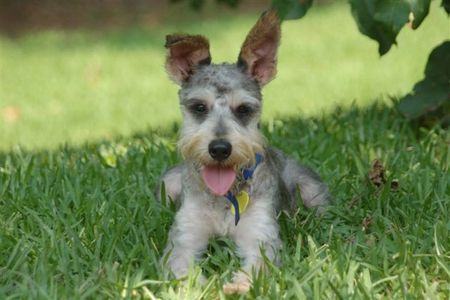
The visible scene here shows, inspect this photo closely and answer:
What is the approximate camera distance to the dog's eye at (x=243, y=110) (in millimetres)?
5035

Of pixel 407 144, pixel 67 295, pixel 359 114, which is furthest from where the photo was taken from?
pixel 359 114

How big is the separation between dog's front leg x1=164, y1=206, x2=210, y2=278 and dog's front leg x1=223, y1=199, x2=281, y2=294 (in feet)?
0.65

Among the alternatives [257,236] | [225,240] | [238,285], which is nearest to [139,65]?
[225,240]

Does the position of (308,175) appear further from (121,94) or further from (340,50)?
(340,50)

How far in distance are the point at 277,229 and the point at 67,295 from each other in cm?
134

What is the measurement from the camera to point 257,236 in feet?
16.5

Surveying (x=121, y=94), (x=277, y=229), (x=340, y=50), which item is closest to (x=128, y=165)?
(x=277, y=229)

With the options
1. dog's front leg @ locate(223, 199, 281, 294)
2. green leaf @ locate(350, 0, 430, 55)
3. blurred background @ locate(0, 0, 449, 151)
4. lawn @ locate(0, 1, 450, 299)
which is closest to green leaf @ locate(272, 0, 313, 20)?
green leaf @ locate(350, 0, 430, 55)

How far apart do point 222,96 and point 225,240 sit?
0.83 metres

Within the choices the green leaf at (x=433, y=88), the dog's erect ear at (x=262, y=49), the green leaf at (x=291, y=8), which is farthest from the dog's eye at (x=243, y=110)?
the green leaf at (x=433, y=88)

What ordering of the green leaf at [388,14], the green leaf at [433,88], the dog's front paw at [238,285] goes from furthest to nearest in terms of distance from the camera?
the green leaf at [433,88] → the green leaf at [388,14] → the dog's front paw at [238,285]

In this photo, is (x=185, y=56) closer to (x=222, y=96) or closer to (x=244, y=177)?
(x=222, y=96)

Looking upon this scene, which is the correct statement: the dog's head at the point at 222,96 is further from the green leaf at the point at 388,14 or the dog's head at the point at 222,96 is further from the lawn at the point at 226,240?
the green leaf at the point at 388,14

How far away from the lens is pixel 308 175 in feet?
19.8
